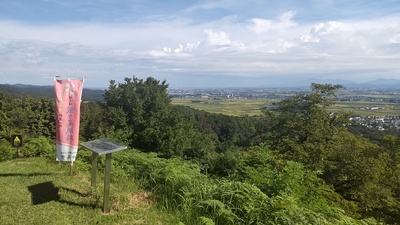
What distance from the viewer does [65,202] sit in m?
5.59

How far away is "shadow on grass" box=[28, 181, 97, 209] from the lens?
220 inches

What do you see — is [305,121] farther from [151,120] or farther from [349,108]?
[349,108]

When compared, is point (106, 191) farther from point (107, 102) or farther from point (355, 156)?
point (107, 102)

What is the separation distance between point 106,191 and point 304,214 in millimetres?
3197

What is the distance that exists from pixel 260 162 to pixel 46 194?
18.6ft

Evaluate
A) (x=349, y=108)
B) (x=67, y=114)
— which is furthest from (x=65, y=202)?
(x=349, y=108)

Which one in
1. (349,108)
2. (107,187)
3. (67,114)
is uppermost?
(67,114)

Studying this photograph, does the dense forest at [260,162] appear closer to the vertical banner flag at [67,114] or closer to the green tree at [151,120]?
the green tree at [151,120]

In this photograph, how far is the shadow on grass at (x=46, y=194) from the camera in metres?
5.59

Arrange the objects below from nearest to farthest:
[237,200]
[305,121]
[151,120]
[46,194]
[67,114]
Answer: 1. [237,200]
2. [46,194]
3. [67,114]
4. [305,121]
5. [151,120]

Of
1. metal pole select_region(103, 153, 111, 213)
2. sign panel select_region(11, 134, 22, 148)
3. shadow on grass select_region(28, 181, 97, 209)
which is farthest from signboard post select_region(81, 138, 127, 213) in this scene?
sign panel select_region(11, 134, 22, 148)

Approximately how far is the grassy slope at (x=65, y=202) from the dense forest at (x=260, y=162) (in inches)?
19.5

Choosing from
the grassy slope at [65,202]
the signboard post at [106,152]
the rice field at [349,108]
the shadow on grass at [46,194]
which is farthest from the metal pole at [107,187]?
the rice field at [349,108]

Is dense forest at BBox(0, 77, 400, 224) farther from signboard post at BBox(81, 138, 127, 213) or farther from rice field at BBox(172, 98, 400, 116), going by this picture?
rice field at BBox(172, 98, 400, 116)
